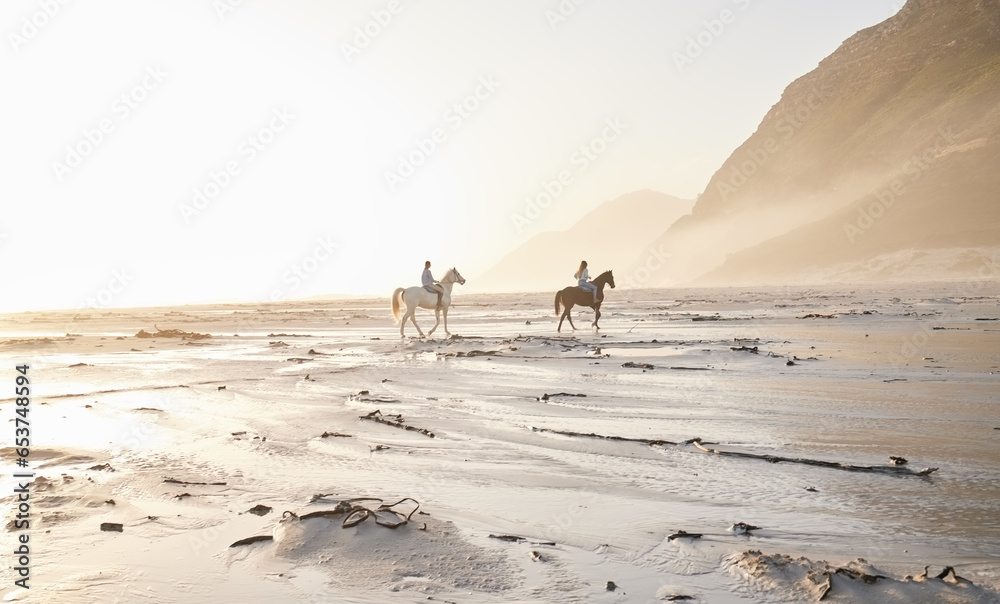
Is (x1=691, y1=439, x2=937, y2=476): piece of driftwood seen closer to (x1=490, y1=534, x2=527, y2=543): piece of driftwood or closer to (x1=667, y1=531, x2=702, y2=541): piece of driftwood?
(x1=667, y1=531, x2=702, y2=541): piece of driftwood

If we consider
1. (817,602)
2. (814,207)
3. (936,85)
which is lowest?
(817,602)

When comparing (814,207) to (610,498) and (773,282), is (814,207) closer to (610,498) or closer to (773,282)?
(773,282)

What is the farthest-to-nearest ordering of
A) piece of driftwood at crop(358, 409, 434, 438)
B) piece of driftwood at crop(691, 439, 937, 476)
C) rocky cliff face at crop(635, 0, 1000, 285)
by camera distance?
rocky cliff face at crop(635, 0, 1000, 285) < piece of driftwood at crop(358, 409, 434, 438) < piece of driftwood at crop(691, 439, 937, 476)

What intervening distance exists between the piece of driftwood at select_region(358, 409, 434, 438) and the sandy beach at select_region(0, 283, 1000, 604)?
4cm

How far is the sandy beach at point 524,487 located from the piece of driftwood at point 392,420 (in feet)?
0.14

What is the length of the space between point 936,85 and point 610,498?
12246 cm

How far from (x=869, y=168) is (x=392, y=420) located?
4372 inches

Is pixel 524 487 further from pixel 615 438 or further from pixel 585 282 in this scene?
pixel 585 282

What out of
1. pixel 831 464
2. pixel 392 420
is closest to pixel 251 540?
pixel 392 420

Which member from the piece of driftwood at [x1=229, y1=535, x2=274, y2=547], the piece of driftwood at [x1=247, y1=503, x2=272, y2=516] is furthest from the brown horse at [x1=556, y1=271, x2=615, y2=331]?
the piece of driftwood at [x1=229, y1=535, x2=274, y2=547]

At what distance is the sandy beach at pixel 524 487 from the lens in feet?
11.9

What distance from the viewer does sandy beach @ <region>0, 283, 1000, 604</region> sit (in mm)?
3625

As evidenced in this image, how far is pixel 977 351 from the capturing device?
13.2 meters

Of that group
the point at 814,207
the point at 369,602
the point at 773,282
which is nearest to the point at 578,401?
the point at 369,602
